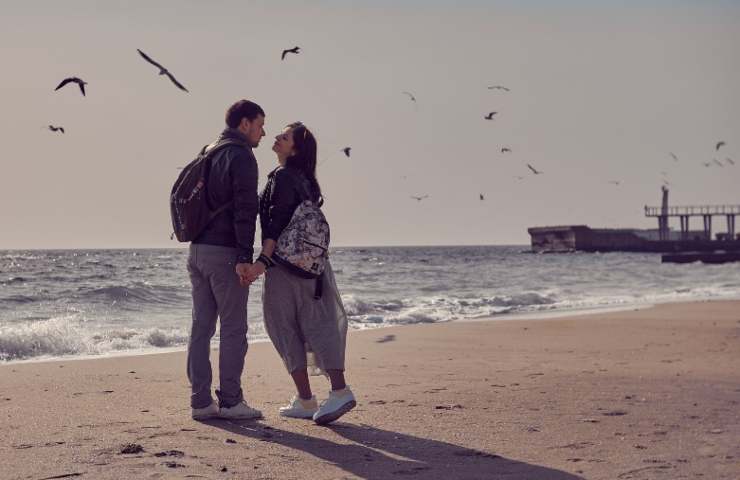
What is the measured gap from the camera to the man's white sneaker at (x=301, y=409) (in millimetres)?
5621

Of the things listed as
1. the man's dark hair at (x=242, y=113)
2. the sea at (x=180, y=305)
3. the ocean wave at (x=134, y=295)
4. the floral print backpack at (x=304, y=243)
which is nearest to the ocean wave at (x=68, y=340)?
the sea at (x=180, y=305)

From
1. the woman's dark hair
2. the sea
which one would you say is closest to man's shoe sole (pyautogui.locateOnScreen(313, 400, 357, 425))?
the woman's dark hair

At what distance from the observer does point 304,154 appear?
5461 millimetres

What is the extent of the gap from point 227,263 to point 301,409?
3.09ft

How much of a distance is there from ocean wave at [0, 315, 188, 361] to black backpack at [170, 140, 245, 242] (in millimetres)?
4645

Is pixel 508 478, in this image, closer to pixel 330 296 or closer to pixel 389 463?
pixel 389 463

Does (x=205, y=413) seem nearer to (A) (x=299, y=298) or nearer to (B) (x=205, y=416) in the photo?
(B) (x=205, y=416)

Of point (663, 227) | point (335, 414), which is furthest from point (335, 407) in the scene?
point (663, 227)

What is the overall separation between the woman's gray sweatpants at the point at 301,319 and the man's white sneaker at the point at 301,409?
0.74ft

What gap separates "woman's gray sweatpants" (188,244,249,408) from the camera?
5434mm

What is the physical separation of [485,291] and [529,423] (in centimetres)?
1942

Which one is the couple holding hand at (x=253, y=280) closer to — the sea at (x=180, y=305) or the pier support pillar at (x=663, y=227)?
the sea at (x=180, y=305)

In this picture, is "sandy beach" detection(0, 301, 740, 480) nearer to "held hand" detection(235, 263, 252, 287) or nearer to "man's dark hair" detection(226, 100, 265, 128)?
"held hand" detection(235, 263, 252, 287)

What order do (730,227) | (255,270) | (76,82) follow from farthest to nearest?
(730,227)
(76,82)
(255,270)
